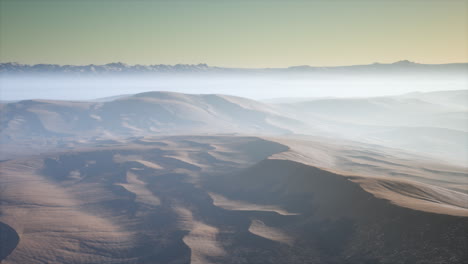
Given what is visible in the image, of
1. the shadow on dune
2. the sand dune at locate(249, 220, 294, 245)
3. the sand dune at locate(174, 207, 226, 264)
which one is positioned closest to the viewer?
the sand dune at locate(174, 207, 226, 264)

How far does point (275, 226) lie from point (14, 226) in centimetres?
3151

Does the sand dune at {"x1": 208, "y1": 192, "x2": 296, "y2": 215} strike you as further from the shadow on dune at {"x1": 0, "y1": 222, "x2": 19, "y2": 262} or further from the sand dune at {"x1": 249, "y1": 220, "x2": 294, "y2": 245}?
the shadow on dune at {"x1": 0, "y1": 222, "x2": 19, "y2": 262}

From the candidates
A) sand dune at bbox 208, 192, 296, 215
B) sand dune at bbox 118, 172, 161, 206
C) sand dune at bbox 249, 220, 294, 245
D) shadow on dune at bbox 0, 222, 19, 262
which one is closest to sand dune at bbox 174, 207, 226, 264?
sand dune at bbox 249, 220, 294, 245

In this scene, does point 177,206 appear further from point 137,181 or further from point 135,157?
point 135,157

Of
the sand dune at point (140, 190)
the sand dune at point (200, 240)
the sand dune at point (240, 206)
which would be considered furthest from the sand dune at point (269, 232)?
the sand dune at point (140, 190)

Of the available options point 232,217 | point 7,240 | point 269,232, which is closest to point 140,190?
point 7,240

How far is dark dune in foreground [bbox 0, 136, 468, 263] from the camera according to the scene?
967 inches

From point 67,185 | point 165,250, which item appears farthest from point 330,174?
point 67,185

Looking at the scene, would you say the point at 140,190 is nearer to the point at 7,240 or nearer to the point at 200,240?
the point at 7,240

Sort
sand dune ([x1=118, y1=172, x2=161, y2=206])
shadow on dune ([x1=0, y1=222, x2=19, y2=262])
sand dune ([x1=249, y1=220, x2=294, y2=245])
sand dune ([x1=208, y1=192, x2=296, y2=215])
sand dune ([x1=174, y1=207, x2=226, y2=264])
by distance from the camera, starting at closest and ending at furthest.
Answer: sand dune ([x1=174, y1=207, x2=226, y2=264]) < sand dune ([x1=249, y1=220, x2=294, y2=245]) < shadow on dune ([x1=0, y1=222, x2=19, y2=262]) < sand dune ([x1=208, y1=192, x2=296, y2=215]) < sand dune ([x1=118, y1=172, x2=161, y2=206])

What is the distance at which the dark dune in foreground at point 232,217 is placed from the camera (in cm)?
2456

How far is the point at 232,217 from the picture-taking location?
37156mm

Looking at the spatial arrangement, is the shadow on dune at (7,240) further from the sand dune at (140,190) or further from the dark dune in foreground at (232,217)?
the sand dune at (140,190)

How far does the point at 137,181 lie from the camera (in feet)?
182
